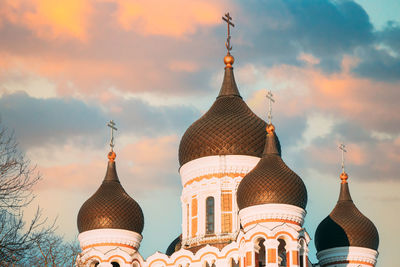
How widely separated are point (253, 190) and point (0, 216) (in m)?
13.0

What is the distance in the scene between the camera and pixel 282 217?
2944cm

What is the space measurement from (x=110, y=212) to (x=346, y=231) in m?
8.15

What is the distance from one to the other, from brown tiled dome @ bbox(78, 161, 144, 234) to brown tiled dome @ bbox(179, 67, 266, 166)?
270 centimetres

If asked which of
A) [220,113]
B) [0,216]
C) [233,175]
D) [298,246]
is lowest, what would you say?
[0,216]

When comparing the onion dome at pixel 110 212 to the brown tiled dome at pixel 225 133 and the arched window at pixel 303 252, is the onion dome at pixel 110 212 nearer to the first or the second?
the brown tiled dome at pixel 225 133

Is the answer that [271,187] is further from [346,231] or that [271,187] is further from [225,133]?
[346,231]

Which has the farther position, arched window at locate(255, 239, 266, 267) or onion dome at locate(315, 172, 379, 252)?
onion dome at locate(315, 172, 379, 252)

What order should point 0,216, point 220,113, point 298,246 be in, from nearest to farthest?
point 0,216 < point 298,246 < point 220,113

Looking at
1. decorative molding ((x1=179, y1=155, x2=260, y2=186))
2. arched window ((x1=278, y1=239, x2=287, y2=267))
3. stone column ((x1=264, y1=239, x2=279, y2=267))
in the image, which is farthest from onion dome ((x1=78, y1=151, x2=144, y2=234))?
stone column ((x1=264, y1=239, x2=279, y2=267))

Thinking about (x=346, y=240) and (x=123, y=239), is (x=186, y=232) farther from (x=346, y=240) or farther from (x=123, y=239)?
(x=346, y=240)

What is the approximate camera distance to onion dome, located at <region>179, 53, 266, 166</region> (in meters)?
33.7

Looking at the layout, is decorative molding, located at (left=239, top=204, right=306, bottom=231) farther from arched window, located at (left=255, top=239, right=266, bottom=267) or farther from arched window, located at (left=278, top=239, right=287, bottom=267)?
arched window, located at (left=278, top=239, right=287, bottom=267)

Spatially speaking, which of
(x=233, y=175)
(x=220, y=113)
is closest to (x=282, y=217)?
(x=233, y=175)

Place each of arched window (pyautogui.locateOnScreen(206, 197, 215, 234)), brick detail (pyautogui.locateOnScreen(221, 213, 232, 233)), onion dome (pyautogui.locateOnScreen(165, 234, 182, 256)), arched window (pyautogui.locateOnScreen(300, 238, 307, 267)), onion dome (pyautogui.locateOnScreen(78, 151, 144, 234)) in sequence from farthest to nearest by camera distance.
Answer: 1. onion dome (pyautogui.locateOnScreen(165, 234, 182, 256))
2. arched window (pyautogui.locateOnScreen(206, 197, 215, 234))
3. onion dome (pyautogui.locateOnScreen(78, 151, 144, 234))
4. brick detail (pyautogui.locateOnScreen(221, 213, 232, 233))
5. arched window (pyautogui.locateOnScreen(300, 238, 307, 267))
